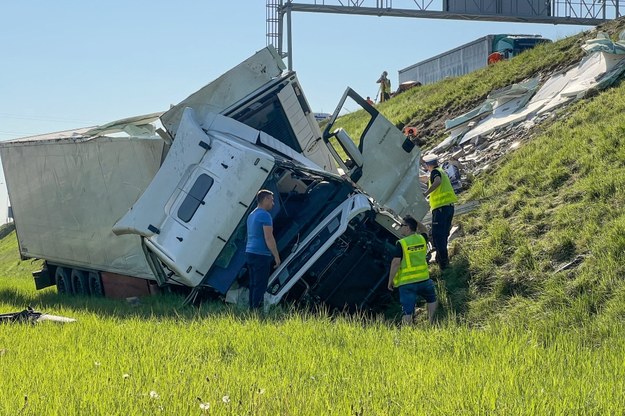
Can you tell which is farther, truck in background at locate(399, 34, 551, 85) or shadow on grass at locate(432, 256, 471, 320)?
truck in background at locate(399, 34, 551, 85)

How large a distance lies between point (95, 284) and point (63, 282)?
1413 mm

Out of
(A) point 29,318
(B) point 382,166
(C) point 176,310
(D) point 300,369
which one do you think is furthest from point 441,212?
(D) point 300,369

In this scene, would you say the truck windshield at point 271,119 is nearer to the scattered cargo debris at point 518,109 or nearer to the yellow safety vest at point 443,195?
the yellow safety vest at point 443,195

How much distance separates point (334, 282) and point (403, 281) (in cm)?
87

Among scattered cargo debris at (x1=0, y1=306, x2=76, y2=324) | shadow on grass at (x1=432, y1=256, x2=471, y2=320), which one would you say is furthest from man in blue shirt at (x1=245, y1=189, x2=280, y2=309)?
shadow on grass at (x1=432, y1=256, x2=471, y2=320)

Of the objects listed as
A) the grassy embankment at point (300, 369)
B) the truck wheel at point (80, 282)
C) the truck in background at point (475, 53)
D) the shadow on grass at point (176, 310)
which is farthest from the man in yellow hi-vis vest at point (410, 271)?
the truck in background at point (475, 53)

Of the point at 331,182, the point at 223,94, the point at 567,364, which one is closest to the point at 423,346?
the point at 567,364

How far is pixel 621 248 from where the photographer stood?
7891 millimetres

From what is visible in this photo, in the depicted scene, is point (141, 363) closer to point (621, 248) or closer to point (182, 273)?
point (182, 273)

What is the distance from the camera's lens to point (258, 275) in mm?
8281

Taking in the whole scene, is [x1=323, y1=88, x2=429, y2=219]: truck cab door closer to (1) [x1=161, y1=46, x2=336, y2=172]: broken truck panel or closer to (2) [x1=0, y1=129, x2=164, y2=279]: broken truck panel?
(1) [x1=161, y1=46, x2=336, y2=172]: broken truck panel

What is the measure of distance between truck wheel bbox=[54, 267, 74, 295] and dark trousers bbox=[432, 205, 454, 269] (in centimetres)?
632

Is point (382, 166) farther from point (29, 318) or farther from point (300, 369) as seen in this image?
point (300, 369)

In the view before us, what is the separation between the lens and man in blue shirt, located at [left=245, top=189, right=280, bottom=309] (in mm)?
8250
